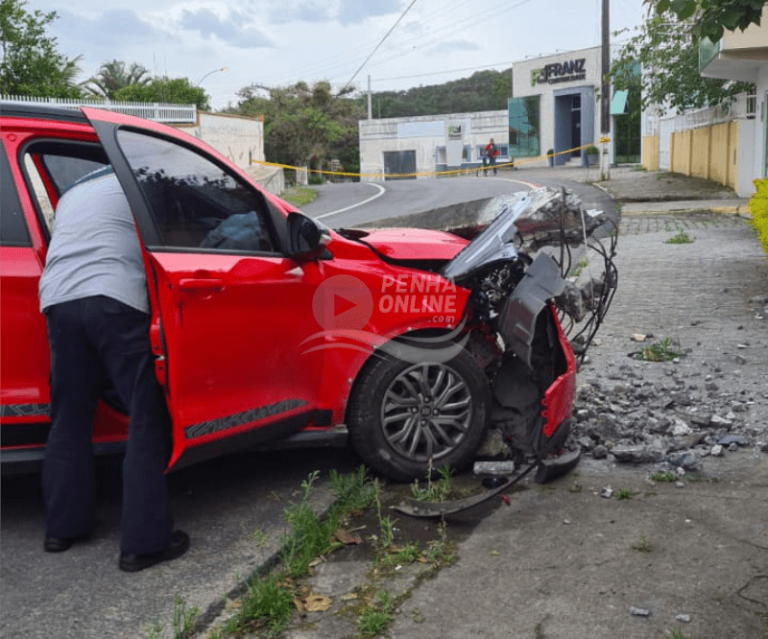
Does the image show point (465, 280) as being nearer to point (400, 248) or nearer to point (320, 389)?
point (400, 248)

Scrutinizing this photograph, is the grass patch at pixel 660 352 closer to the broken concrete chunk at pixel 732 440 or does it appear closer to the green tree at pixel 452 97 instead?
the broken concrete chunk at pixel 732 440

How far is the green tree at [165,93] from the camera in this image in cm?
4009

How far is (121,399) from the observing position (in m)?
4.00

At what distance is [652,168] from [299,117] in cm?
2143

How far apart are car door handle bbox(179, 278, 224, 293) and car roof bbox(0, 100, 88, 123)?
A: 992 millimetres

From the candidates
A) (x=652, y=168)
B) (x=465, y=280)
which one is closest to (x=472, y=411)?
(x=465, y=280)

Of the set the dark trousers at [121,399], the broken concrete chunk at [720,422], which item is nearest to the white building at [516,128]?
the broken concrete chunk at [720,422]

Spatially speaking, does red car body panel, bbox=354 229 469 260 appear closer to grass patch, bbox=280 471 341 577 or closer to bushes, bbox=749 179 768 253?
grass patch, bbox=280 471 341 577

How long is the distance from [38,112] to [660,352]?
5150 millimetres

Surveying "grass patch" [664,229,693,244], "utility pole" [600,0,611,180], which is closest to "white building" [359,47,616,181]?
"utility pole" [600,0,611,180]

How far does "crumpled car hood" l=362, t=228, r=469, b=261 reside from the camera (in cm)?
482

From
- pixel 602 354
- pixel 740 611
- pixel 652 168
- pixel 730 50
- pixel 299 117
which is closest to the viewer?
pixel 740 611

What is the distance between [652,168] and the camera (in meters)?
42.4

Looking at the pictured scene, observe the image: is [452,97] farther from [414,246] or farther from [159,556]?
[159,556]
